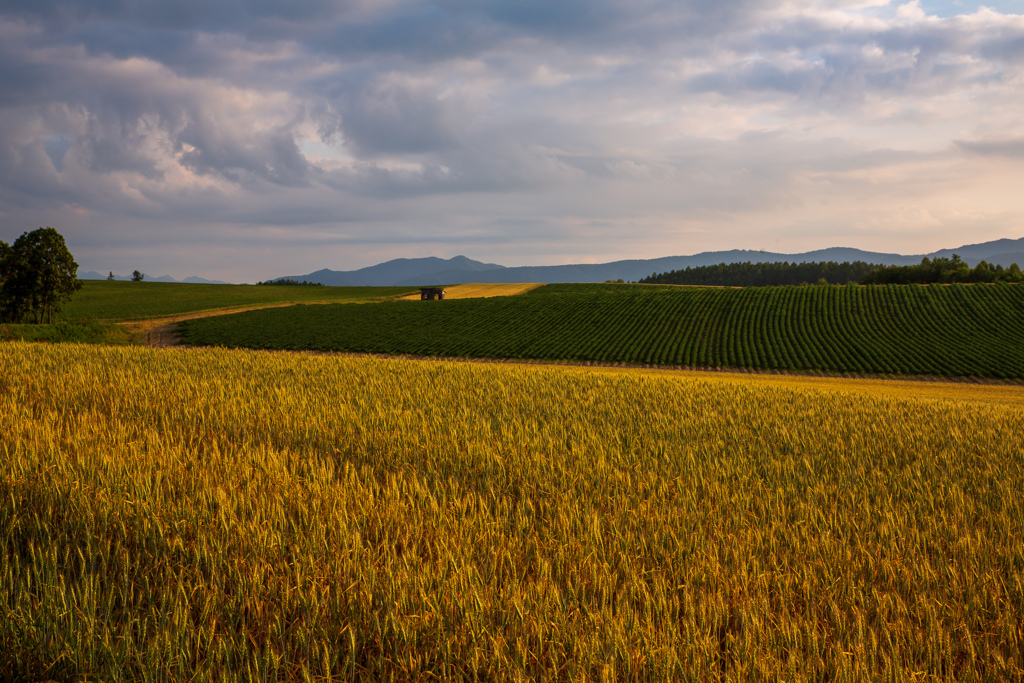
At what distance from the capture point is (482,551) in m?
3.96

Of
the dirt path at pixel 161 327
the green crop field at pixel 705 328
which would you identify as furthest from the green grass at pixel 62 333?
the green crop field at pixel 705 328

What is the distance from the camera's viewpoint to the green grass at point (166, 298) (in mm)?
71750

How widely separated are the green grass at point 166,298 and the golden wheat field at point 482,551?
7158 centimetres

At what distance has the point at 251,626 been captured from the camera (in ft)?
10.1

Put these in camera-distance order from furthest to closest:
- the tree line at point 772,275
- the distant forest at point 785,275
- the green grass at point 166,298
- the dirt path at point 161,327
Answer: the tree line at point 772,275 < the distant forest at point 785,275 < the green grass at point 166,298 < the dirt path at point 161,327

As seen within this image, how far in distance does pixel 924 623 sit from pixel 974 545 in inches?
63.6

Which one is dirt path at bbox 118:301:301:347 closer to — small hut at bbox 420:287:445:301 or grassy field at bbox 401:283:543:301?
small hut at bbox 420:287:445:301

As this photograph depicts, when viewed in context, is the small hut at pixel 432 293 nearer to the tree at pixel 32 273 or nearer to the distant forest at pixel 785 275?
the tree at pixel 32 273

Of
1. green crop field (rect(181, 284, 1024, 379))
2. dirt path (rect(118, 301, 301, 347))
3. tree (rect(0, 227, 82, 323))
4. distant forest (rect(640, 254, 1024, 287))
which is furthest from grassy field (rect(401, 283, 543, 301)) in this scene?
tree (rect(0, 227, 82, 323))

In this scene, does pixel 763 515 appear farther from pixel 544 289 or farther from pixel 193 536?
pixel 544 289

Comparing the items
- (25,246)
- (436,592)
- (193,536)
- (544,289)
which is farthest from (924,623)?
(544,289)

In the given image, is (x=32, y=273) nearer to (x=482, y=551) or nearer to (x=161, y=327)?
(x=161, y=327)

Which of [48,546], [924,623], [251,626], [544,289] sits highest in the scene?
[544,289]

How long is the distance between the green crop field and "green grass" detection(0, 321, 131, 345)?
15892mm
